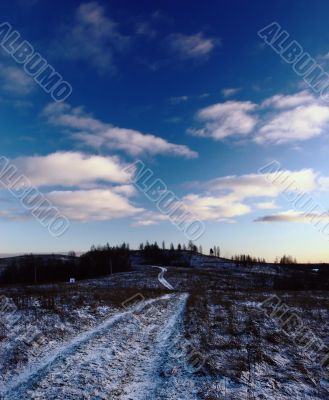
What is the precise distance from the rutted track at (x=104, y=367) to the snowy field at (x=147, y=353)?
0.11 feet

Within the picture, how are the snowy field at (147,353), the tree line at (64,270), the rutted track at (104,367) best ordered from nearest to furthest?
1. the rutted track at (104,367)
2. the snowy field at (147,353)
3. the tree line at (64,270)

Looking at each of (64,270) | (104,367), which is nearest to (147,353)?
(104,367)

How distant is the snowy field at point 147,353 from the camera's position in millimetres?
12684

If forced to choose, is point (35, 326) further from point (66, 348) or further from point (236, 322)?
point (236, 322)

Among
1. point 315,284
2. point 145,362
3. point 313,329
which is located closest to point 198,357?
point 145,362

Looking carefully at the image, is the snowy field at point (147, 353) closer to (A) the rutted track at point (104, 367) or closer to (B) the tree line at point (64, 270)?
(A) the rutted track at point (104, 367)

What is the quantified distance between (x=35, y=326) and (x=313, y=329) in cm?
1714

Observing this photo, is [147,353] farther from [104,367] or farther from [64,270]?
[64,270]

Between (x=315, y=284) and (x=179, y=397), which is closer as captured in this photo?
(x=179, y=397)

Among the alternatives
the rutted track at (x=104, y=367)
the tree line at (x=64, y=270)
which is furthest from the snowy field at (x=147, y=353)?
the tree line at (x=64, y=270)

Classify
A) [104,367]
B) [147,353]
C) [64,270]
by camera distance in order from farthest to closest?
[64,270]
[147,353]
[104,367]

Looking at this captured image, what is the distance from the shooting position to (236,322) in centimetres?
2438

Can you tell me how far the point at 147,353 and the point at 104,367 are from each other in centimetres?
293

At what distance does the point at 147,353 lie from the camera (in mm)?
16938
